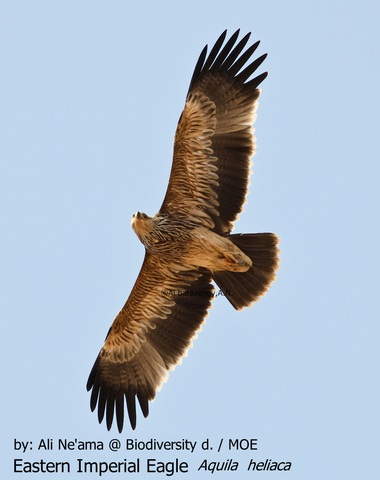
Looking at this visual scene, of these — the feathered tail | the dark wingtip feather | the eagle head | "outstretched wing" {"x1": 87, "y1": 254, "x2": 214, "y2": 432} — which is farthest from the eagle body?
the dark wingtip feather

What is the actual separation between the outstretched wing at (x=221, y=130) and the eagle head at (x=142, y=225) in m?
0.51

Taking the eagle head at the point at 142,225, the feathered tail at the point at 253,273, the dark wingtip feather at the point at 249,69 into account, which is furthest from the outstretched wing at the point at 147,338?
the dark wingtip feather at the point at 249,69

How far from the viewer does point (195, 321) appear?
1126cm

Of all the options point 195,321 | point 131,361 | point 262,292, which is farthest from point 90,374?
point 262,292

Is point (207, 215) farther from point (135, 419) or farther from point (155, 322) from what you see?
point (135, 419)

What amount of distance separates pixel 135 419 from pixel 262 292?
217cm

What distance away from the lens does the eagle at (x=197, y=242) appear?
1067cm

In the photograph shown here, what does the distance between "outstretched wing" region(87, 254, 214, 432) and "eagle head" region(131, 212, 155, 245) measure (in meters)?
0.54

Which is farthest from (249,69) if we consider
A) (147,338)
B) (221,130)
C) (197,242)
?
(147,338)

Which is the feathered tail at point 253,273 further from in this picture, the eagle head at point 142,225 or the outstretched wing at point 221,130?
the eagle head at point 142,225

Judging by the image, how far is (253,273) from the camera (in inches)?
432

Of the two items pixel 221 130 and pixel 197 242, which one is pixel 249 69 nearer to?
pixel 221 130

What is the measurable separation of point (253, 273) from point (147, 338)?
1561 mm

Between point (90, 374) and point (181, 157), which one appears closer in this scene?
point (181, 157)
